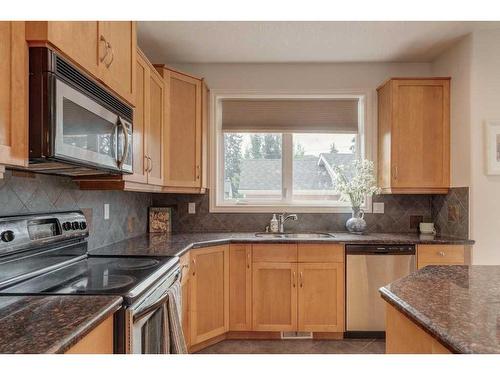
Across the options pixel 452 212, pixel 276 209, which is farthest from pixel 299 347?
pixel 452 212

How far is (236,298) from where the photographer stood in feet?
9.99

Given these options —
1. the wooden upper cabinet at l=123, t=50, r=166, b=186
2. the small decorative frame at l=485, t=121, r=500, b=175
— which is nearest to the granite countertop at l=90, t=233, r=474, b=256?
the wooden upper cabinet at l=123, t=50, r=166, b=186

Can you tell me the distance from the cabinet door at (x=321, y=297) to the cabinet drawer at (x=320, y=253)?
0.13 ft

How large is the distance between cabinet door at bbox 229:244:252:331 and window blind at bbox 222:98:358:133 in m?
1.30

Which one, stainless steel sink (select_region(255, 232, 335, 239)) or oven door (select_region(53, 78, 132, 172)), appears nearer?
oven door (select_region(53, 78, 132, 172))

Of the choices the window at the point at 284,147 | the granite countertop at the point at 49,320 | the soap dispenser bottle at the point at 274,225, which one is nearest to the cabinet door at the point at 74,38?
the granite countertop at the point at 49,320

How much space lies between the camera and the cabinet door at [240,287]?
3.03m

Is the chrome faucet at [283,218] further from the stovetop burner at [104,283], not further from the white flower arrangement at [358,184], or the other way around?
the stovetop burner at [104,283]

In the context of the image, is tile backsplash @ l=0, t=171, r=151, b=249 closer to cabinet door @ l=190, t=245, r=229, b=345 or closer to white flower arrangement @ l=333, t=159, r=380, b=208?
cabinet door @ l=190, t=245, r=229, b=345

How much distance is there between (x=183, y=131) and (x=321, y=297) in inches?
72.2

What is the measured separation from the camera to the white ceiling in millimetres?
2842

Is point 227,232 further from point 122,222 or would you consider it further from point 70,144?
point 70,144

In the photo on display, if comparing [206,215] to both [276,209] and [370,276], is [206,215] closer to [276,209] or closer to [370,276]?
[276,209]

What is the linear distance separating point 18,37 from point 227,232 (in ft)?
8.80
